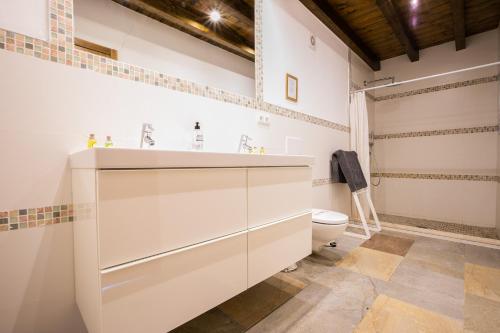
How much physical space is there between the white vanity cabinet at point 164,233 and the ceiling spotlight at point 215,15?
1.37 metres

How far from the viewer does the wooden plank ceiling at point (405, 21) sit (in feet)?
8.60

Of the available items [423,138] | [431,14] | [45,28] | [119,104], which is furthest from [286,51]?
[423,138]

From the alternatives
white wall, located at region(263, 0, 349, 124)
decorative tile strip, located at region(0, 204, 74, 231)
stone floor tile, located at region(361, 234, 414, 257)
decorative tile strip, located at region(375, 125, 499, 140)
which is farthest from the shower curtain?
decorative tile strip, located at region(0, 204, 74, 231)

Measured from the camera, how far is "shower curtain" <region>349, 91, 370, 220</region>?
10.5 feet

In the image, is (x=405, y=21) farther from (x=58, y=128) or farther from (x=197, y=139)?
(x=58, y=128)

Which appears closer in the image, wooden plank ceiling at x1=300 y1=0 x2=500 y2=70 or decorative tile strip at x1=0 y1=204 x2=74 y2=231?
decorative tile strip at x1=0 y1=204 x2=74 y2=231

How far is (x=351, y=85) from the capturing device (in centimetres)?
340

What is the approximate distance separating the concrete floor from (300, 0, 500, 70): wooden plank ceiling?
8.14ft

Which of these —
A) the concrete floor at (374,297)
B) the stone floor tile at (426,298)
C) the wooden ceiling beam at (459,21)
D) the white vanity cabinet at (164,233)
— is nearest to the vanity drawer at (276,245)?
the white vanity cabinet at (164,233)

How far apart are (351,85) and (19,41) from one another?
345 centimetres

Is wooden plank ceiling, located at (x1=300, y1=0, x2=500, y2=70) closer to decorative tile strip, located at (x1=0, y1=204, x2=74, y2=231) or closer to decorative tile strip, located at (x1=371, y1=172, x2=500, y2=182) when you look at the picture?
decorative tile strip, located at (x1=371, y1=172, x2=500, y2=182)

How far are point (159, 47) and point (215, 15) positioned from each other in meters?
0.61

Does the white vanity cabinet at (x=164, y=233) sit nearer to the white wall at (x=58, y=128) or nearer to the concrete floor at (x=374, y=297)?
the white wall at (x=58, y=128)

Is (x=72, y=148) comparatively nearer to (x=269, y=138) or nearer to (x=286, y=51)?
(x=269, y=138)
